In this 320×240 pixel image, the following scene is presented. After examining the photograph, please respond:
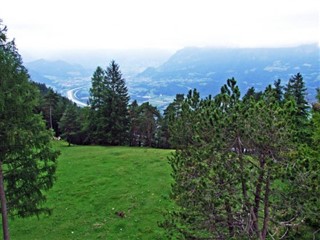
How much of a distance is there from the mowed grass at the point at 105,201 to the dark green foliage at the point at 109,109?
16629mm

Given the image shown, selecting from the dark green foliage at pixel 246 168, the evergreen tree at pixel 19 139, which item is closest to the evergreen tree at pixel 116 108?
the evergreen tree at pixel 19 139

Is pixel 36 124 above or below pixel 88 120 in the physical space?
above

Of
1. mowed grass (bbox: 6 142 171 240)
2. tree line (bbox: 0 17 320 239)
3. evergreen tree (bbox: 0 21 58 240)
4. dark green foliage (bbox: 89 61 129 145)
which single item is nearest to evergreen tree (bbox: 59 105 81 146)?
dark green foliage (bbox: 89 61 129 145)

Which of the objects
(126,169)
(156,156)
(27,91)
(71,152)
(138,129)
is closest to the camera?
(27,91)

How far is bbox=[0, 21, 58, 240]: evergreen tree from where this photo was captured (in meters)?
13.4

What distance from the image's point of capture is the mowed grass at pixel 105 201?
827 inches

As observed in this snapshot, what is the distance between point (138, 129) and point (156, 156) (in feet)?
68.3

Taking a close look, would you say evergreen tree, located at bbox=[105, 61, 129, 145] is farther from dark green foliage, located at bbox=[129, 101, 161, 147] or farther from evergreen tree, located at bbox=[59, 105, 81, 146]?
evergreen tree, located at bbox=[59, 105, 81, 146]

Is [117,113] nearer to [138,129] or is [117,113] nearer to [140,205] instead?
[138,129]

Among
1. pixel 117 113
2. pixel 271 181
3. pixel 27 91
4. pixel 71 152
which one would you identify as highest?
pixel 27 91

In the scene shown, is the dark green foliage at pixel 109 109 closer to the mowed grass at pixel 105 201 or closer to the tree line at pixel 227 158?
the mowed grass at pixel 105 201

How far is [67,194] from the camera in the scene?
90.1 ft

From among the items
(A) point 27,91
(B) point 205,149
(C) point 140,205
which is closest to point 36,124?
(A) point 27,91

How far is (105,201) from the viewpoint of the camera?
84.2 ft
